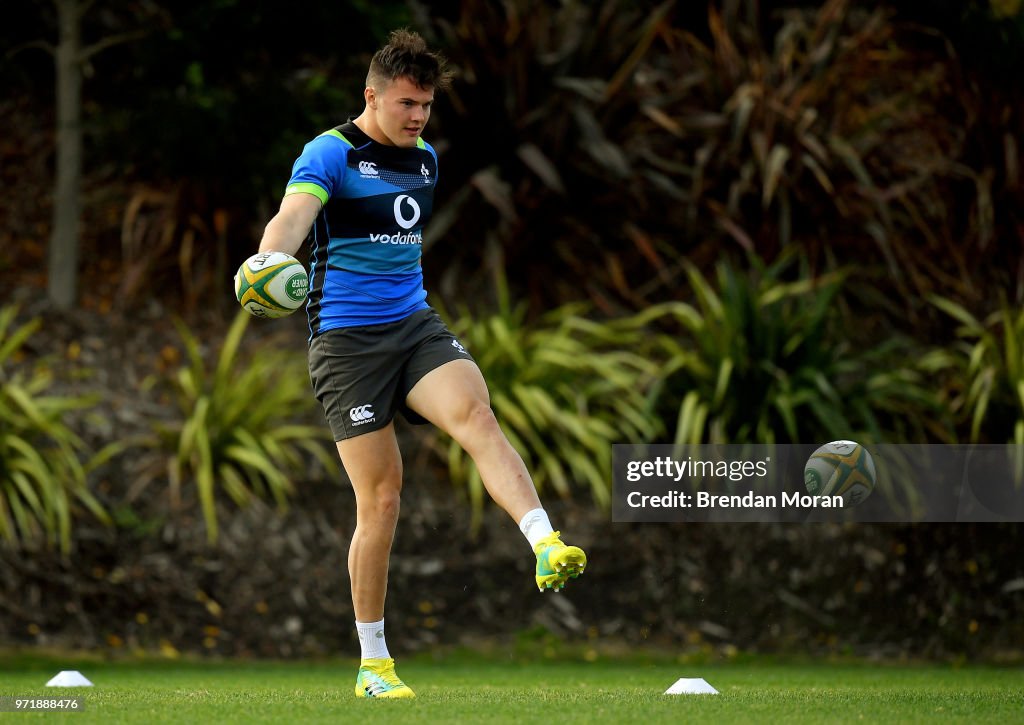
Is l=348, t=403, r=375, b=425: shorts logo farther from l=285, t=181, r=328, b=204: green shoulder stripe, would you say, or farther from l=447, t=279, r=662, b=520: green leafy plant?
l=447, t=279, r=662, b=520: green leafy plant

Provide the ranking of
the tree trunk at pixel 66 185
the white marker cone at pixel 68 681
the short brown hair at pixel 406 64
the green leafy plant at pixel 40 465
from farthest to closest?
the tree trunk at pixel 66 185 < the green leafy plant at pixel 40 465 < the white marker cone at pixel 68 681 < the short brown hair at pixel 406 64

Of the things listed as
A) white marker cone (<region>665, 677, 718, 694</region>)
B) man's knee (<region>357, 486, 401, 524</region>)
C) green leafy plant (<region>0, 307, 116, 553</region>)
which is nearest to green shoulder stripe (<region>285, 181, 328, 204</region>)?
man's knee (<region>357, 486, 401, 524</region>)

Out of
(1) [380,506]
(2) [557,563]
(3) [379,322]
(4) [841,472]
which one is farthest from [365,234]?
(4) [841,472]

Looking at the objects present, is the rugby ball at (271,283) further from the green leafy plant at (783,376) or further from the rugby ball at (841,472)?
the rugby ball at (841,472)

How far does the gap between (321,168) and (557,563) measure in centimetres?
156

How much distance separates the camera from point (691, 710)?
4.60 m

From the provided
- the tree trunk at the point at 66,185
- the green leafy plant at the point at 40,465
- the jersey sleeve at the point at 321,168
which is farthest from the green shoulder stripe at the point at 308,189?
the tree trunk at the point at 66,185

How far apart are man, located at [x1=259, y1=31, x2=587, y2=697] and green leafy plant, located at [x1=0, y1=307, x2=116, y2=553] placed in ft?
9.95

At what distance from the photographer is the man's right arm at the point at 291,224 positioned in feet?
15.2

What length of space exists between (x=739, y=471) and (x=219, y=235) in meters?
4.00

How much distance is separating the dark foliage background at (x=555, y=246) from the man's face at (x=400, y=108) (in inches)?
136

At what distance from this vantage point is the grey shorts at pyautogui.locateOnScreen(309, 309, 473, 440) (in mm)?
5129

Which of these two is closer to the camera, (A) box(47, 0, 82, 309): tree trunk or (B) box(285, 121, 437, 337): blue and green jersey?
(B) box(285, 121, 437, 337): blue and green jersey

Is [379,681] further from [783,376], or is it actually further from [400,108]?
[783,376]
